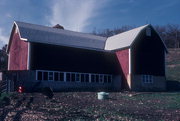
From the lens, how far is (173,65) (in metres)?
64.6

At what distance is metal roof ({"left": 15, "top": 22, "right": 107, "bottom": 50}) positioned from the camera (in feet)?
121

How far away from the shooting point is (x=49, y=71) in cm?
3562

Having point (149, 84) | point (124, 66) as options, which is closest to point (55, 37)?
point (124, 66)

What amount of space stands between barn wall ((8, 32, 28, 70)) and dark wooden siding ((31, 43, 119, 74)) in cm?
190

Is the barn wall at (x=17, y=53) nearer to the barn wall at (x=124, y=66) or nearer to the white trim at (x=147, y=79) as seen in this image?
the barn wall at (x=124, y=66)

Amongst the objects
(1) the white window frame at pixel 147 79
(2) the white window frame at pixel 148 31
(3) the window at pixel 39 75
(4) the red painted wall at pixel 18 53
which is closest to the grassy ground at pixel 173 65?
(1) the white window frame at pixel 147 79

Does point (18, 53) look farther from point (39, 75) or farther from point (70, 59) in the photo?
point (70, 59)

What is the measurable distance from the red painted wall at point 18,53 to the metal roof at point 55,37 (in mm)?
1493

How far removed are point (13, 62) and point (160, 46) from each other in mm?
22033

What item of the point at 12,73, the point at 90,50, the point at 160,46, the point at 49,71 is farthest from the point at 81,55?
the point at 160,46

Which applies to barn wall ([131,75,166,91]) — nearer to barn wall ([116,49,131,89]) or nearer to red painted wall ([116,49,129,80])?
barn wall ([116,49,131,89])

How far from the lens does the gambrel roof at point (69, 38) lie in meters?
37.1

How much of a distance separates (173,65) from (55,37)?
113ft

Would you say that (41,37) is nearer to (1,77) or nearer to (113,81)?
(1,77)
